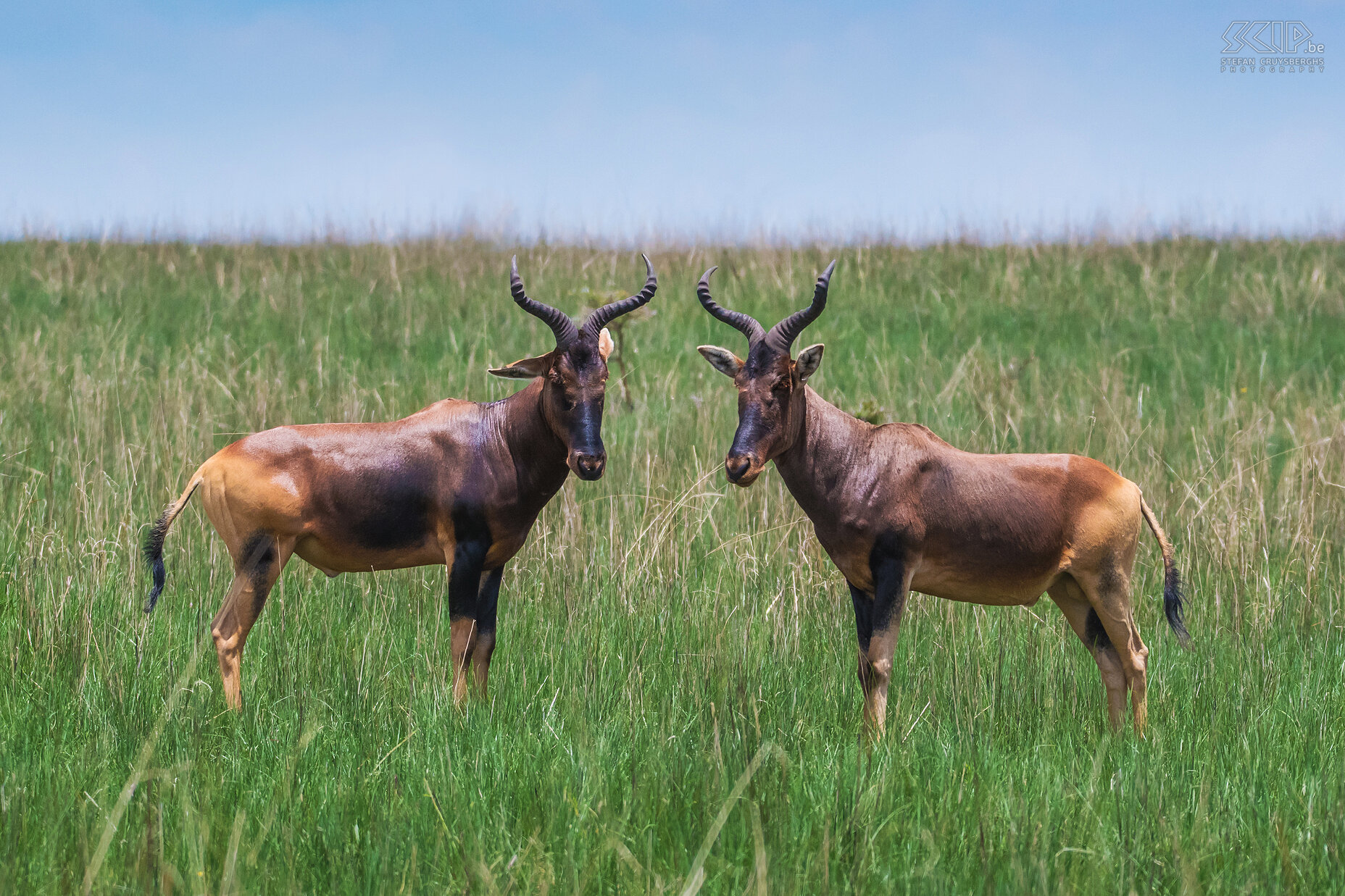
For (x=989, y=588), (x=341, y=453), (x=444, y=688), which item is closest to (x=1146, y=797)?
(x=989, y=588)

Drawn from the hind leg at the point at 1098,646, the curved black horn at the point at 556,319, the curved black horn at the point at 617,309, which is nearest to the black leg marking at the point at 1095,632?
the hind leg at the point at 1098,646

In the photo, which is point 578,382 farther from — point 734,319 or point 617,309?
point 734,319

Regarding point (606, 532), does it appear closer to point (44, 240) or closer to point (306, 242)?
point (306, 242)

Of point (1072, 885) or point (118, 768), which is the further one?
point (118, 768)

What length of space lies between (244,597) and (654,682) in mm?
1946

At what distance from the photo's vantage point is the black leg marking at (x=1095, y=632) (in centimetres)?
533

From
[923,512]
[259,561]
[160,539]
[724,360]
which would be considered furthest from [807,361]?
[160,539]

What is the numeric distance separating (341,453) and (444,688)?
1206 mm

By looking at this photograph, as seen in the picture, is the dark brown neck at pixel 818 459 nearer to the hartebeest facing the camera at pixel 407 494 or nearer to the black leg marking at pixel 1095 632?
the hartebeest facing the camera at pixel 407 494

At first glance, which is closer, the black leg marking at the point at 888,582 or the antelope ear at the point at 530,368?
the black leg marking at the point at 888,582

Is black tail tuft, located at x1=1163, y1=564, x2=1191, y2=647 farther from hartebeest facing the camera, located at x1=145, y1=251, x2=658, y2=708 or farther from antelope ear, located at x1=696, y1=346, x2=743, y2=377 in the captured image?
hartebeest facing the camera, located at x1=145, y1=251, x2=658, y2=708

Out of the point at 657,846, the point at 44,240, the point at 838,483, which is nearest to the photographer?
the point at 657,846

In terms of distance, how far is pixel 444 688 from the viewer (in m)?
5.28

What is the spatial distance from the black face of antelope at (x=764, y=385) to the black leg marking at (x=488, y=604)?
4.69ft
